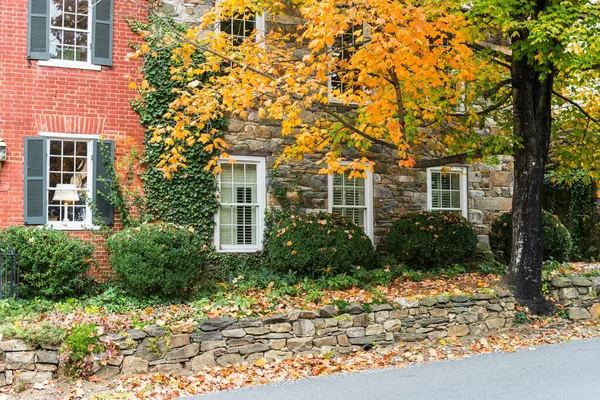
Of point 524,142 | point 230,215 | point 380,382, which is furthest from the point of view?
point 230,215

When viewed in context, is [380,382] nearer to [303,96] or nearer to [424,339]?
[424,339]

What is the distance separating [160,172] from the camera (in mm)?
12477

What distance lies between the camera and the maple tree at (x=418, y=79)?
894 centimetres

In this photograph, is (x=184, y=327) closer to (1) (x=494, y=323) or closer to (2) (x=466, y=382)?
(2) (x=466, y=382)

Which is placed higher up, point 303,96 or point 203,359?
point 303,96

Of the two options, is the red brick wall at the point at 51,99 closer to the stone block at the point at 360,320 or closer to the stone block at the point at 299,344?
the stone block at the point at 299,344

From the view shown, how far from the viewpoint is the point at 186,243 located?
36.2ft

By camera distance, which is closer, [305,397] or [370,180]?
[305,397]

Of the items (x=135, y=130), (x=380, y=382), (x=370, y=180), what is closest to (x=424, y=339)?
(x=380, y=382)

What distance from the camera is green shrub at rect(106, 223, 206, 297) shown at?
418 inches

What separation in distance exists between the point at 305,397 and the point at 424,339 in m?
3.47

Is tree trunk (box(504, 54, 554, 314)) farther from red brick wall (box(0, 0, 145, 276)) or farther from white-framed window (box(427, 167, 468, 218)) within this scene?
red brick wall (box(0, 0, 145, 276))

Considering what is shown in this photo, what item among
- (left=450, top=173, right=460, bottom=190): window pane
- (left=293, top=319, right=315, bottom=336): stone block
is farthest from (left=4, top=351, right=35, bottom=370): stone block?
(left=450, top=173, right=460, bottom=190): window pane

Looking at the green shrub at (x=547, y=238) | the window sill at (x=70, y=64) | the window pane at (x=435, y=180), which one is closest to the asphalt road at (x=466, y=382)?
the green shrub at (x=547, y=238)
